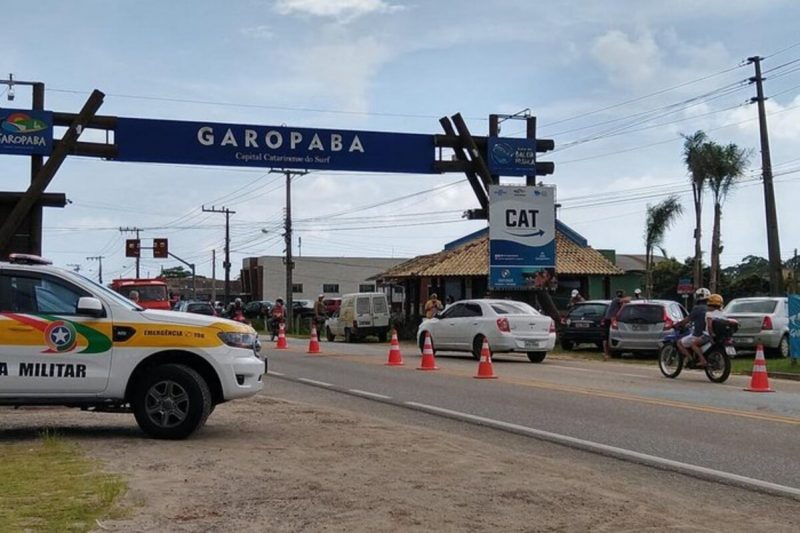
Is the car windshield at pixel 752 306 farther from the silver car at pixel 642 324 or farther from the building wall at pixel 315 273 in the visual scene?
the building wall at pixel 315 273

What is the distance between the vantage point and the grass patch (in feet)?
18.7

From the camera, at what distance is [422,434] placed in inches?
399

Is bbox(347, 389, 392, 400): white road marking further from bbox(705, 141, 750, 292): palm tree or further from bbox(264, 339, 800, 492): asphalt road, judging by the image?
bbox(705, 141, 750, 292): palm tree

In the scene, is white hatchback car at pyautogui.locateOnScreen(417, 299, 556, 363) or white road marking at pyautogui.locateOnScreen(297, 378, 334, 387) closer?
white road marking at pyautogui.locateOnScreen(297, 378, 334, 387)

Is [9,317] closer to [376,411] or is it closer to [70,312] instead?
[70,312]

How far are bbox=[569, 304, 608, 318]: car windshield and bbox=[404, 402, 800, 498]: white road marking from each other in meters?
15.7

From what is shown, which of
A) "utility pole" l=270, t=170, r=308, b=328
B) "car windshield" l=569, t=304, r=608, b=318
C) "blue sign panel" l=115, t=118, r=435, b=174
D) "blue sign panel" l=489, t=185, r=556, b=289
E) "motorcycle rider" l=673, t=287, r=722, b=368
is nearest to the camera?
"motorcycle rider" l=673, t=287, r=722, b=368

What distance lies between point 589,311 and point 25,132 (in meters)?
16.7

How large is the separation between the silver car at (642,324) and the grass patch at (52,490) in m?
17.7

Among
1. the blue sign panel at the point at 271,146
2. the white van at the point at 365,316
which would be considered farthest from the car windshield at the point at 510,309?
the white van at the point at 365,316

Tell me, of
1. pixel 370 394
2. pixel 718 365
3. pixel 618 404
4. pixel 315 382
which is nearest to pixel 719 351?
pixel 718 365

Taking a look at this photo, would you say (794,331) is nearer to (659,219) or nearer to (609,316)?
(609,316)

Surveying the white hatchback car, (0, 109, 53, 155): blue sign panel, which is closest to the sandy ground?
the white hatchback car

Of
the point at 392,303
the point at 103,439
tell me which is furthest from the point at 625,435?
the point at 392,303
